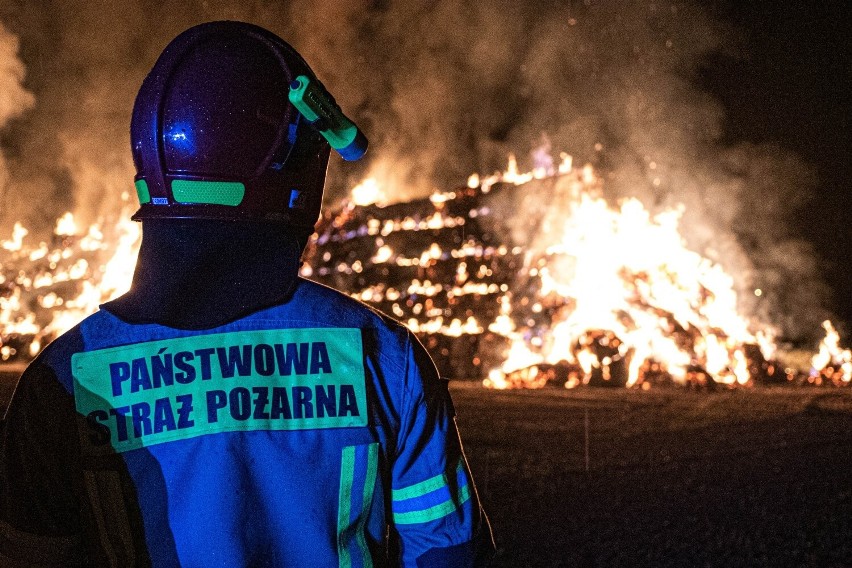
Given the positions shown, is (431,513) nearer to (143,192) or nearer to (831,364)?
(143,192)

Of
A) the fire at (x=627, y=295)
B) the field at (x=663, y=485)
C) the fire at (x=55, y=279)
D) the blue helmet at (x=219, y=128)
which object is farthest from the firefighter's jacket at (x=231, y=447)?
the fire at (x=55, y=279)

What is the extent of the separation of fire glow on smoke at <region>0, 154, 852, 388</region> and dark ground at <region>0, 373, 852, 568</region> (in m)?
8.34

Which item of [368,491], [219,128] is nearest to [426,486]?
[368,491]

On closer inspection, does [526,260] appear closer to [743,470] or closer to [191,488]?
[743,470]

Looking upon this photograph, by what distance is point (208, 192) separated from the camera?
1647 millimetres

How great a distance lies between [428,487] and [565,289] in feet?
81.7

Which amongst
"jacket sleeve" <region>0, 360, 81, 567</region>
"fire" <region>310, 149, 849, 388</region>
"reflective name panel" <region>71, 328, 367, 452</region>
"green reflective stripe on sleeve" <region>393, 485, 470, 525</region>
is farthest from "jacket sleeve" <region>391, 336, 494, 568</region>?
"fire" <region>310, 149, 849, 388</region>

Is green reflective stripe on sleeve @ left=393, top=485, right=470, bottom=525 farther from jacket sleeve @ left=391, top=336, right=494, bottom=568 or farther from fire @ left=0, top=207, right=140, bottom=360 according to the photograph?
fire @ left=0, top=207, right=140, bottom=360

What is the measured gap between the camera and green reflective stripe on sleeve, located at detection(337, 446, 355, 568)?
1.52 metres

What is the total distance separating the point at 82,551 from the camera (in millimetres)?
1507

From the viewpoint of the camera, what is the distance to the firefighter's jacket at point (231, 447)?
1444 millimetres

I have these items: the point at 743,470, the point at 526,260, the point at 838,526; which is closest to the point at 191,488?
the point at 838,526

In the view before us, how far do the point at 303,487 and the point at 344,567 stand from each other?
0.65ft

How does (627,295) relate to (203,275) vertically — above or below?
above
